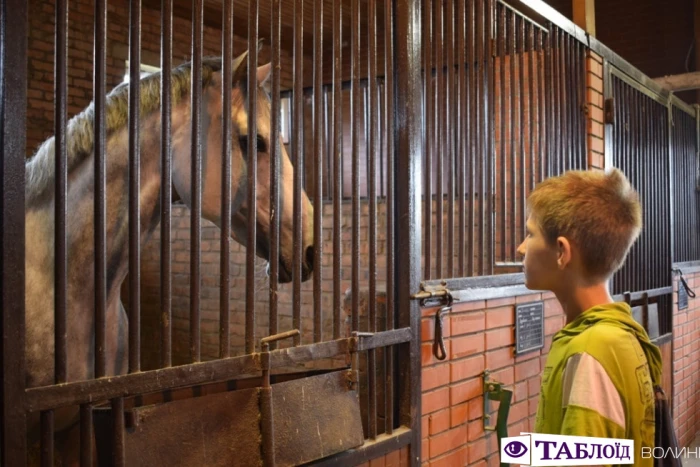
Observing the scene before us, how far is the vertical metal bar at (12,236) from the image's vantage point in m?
1.20

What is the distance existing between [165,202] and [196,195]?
0.30ft

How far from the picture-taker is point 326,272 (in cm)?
427

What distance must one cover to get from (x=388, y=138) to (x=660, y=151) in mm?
3553

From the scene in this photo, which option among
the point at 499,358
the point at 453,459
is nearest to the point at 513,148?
the point at 499,358

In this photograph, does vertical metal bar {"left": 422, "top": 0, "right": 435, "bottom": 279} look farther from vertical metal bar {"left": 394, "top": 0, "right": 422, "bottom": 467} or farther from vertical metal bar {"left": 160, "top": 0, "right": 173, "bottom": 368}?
vertical metal bar {"left": 160, "top": 0, "right": 173, "bottom": 368}

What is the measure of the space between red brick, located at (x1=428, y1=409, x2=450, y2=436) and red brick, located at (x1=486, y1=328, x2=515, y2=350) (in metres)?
0.41

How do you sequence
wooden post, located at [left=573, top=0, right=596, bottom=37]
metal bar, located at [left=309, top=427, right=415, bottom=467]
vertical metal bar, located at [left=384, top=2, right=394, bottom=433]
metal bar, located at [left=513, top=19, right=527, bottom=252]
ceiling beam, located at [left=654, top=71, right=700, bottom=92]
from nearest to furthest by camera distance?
metal bar, located at [left=309, top=427, right=415, bottom=467]
vertical metal bar, located at [left=384, top=2, right=394, bottom=433]
metal bar, located at [left=513, top=19, right=527, bottom=252]
wooden post, located at [left=573, top=0, right=596, bottom=37]
ceiling beam, located at [left=654, top=71, right=700, bottom=92]

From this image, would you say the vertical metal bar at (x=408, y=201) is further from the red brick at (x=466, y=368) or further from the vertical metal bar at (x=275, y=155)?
the vertical metal bar at (x=275, y=155)

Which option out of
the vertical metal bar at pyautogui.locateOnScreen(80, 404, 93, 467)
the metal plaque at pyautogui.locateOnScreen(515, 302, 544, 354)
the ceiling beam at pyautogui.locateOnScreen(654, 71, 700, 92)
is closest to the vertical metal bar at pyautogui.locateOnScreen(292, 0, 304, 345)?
the vertical metal bar at pyautogui.locateOnScreen(80, 404, 93, 467)

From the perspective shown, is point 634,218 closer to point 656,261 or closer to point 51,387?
point 51,387

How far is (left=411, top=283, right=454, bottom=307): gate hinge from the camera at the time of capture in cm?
224

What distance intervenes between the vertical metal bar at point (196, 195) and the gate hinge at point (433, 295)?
884 mm

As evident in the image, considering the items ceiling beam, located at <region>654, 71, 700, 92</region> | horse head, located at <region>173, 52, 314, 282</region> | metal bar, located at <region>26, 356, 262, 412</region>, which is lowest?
metal bar, located at <region>26, 356, 262, 412</region>

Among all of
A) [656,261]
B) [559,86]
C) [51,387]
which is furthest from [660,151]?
[51,387]
